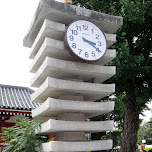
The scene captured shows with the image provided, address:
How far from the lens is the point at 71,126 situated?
5.11 meters

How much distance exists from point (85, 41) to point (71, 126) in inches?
85.4

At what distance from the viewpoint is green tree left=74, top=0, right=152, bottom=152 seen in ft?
25.7

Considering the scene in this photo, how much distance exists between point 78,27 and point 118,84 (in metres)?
4.98

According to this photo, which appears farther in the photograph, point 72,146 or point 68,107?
point 68,107

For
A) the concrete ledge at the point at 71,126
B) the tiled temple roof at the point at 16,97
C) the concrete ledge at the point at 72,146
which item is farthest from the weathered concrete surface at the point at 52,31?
the tiled temple roof at the point at 16,97

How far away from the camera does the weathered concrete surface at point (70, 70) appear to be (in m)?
5.27

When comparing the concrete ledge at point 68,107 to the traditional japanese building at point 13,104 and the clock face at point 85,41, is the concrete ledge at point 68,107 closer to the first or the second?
the clock face at point 85,41

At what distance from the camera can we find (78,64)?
217 inches

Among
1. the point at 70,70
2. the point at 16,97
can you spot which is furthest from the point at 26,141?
the point at 16,97

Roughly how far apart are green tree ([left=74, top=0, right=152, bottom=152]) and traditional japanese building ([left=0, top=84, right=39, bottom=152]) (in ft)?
14.4

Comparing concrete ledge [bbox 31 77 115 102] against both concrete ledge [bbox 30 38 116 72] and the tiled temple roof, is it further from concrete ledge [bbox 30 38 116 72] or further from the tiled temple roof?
the tiled temple roof

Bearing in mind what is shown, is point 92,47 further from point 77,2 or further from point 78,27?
point 77,2

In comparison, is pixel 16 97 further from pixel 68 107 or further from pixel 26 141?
pixel 68 107

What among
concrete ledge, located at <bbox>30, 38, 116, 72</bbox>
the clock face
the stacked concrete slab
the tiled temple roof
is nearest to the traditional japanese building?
the tiled temple roof
